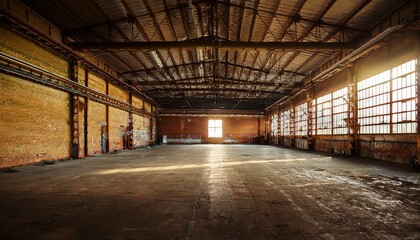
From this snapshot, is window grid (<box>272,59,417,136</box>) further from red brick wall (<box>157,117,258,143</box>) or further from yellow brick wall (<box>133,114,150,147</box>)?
red brick wall (<box>157,117,258,143</box>)

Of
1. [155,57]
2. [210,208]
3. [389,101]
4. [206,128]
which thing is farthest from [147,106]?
[210,208]

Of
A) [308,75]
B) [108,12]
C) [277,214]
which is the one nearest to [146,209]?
[277,214]

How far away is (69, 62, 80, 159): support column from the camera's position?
38.7ft

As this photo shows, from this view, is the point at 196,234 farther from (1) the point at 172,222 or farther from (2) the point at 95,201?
(2) the point at 95,201

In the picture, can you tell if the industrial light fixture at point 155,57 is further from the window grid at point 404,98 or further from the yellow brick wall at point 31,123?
the window grid at point 404,98

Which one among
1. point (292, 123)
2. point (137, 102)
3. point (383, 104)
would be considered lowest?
point (292, 123)

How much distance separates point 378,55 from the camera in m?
10.9

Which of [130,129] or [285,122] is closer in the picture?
[130,129]

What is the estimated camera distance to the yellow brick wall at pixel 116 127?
55.0 ft

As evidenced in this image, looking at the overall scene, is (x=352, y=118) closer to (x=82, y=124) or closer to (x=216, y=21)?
(x=216, y=21)

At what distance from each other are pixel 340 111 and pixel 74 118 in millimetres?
14522

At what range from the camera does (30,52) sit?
919 centimetres

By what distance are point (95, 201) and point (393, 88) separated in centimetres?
1144

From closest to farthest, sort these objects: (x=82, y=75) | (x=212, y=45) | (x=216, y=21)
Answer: (x=212, y=45) → (x=216, y=21) → (x=82, y=75)
